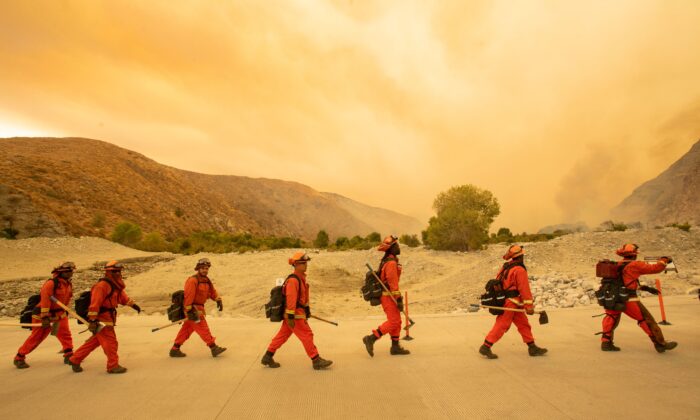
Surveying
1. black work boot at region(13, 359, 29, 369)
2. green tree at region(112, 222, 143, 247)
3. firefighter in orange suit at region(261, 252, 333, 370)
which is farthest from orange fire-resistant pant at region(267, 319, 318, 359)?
green tree at region(112, 222, 143, 247)

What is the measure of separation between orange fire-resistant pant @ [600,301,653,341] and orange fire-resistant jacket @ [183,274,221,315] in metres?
7.26

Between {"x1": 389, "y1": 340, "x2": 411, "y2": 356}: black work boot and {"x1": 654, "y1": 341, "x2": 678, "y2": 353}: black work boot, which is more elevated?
{"x1": 654, "y1": 341, "x2": 678, "y2": 353}: black work boot

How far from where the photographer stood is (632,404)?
4926 mm

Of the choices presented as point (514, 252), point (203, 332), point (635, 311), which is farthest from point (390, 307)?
point (635, 311)

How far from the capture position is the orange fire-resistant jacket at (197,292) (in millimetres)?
7810

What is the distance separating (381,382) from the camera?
6.06 metres

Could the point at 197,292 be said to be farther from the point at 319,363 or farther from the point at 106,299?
the point at 319,363

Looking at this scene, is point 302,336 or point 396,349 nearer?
point 302,336

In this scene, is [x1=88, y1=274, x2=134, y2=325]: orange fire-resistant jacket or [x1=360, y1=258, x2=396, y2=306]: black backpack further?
[x1=360, y1=258, x2=396, y2=306]: black backpack

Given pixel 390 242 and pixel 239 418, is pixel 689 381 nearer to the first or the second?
pixel 390 242

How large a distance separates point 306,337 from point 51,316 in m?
4.64

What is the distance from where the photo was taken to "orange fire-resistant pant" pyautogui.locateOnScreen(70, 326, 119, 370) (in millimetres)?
6910

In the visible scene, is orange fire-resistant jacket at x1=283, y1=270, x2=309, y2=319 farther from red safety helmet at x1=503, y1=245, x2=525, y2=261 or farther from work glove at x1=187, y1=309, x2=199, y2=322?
red safety helmet at x1=503, y1=245, x2=525, y2=261

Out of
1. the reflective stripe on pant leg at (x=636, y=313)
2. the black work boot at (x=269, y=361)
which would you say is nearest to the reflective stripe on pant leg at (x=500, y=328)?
the reflective stripe on pant leg at (x=636, y=313)
